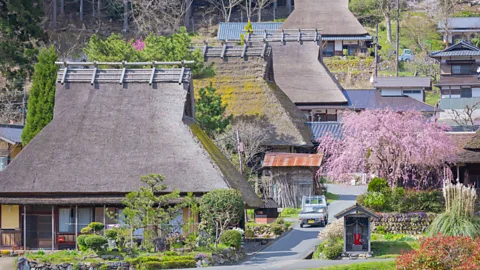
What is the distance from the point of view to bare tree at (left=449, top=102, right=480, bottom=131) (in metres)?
65.4

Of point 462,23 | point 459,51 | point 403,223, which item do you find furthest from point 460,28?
point 403,223

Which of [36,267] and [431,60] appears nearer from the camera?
[36,267]

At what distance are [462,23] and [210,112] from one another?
4189 cm

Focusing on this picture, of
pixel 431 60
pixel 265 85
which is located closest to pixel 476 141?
pixel 265 85

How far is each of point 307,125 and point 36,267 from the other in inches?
1037

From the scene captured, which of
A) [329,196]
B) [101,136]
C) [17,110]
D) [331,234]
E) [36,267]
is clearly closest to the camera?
[36,267]

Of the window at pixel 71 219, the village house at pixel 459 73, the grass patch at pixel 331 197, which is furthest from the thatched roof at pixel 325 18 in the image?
the window at pixel 71 219

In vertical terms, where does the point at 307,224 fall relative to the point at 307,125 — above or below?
below

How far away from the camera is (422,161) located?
46906 mm

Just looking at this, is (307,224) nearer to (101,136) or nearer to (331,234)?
(331,234)

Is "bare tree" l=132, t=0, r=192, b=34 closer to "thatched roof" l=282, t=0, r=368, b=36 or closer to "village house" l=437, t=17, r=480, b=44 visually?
"thatched roof" l=282, t=0, r=368, b=36

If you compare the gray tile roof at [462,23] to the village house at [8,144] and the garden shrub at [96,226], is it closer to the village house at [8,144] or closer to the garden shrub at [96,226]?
the village house at [8,144]

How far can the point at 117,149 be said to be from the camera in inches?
1703

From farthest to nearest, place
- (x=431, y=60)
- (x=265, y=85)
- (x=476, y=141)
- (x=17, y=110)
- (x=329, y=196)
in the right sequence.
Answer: (x=431, y=60) → (x=17, y=110) → (x=265, y=85) → (x=329, y=196) → (x=476, y=141)
